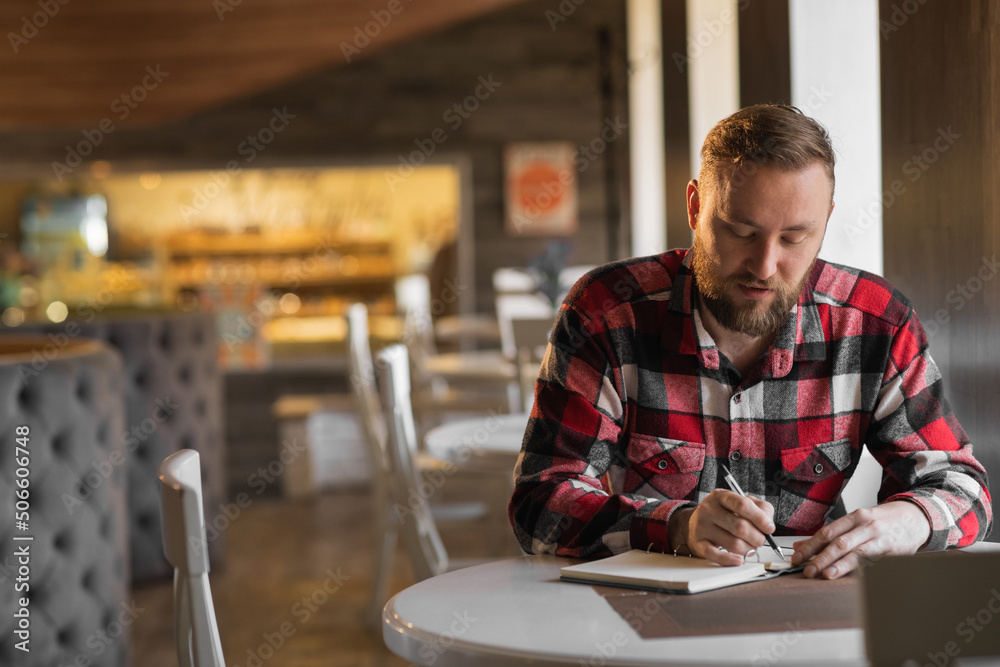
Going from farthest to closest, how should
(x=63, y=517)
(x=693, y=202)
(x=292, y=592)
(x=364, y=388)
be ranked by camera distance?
(x=292, y=592) < (x=364, y=388) < (x=63, y=517) < (x=693, y=202)

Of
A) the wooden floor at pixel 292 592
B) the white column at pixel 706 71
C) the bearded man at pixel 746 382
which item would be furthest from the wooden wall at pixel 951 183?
the wooden floor at pixel 292 592

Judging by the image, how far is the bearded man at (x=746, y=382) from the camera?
151cm

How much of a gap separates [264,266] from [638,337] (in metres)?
7.06

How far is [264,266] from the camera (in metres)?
8.37

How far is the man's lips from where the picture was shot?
154cm

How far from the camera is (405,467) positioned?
277 centimetres

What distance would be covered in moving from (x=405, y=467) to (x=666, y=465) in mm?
1269

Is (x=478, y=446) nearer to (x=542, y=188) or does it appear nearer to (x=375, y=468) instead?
(x=375, y=468)

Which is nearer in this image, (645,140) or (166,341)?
(166,341)

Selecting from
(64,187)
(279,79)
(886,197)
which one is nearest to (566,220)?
(279,79)

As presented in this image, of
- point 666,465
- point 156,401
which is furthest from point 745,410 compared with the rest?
point 156,401

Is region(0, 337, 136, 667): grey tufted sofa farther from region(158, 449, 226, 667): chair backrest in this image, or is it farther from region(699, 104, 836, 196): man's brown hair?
region(699, 104, 836, 196): man's brown hair

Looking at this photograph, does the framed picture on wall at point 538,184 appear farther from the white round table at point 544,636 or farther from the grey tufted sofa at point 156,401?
the white round table at point 544,636

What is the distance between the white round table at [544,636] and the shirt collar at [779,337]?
445 mm
